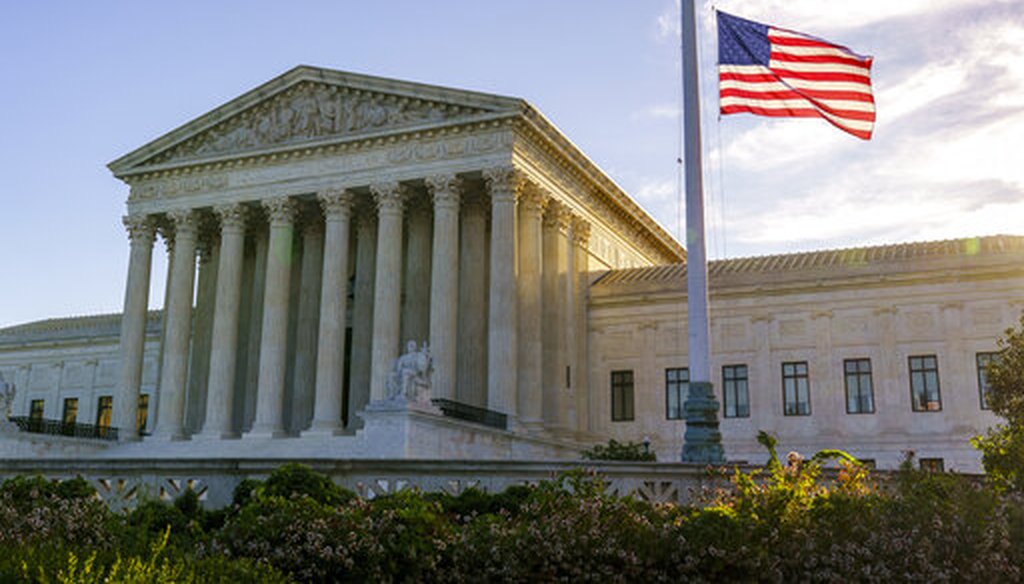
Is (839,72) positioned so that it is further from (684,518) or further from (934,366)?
(934,366)

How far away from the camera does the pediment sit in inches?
1703

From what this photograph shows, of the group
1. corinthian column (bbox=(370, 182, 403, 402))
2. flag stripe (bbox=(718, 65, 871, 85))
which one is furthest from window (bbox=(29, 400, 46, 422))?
flag stripe (bbox=(718, 65, 871, 85))

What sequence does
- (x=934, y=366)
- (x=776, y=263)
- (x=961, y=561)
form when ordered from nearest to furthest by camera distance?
(x=961, y=561), (x=934, y=366), (x=776, y=263)

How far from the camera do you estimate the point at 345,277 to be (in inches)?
1764

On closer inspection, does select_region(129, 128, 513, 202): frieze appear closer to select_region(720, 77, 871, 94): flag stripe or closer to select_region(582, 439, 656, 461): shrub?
select_region(582, 439, 656, 461): shrub

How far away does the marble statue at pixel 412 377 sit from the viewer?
34.6 meters

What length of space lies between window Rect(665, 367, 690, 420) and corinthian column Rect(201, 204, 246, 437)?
1986 centimetres

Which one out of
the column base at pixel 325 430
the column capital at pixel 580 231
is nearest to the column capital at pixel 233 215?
the column base at pixel 325 430

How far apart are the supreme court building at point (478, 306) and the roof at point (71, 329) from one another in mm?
15799

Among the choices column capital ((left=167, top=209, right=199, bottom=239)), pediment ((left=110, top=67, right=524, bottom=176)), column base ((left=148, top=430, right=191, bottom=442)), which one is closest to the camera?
pediment ((left=110, top=67, right=524, bottom=176))

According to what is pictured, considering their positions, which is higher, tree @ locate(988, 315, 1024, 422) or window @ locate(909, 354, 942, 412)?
window @ locate(909, 354, 942, 412)

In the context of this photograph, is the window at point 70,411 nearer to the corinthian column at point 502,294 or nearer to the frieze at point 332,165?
the frieze at point 332,165

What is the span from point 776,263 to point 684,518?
39.1 meters

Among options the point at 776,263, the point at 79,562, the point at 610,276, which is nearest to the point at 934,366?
the point at 776,263
